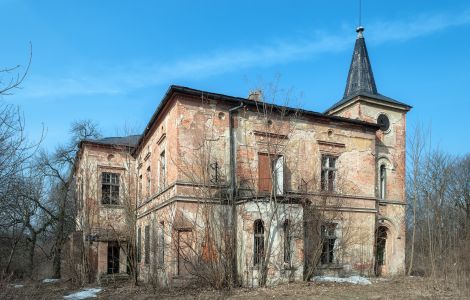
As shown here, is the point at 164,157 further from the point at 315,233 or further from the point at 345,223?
the point at 345,223

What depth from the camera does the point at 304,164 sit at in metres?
19.8

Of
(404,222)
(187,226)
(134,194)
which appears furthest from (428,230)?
(134,194)

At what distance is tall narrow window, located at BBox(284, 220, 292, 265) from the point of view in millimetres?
16767

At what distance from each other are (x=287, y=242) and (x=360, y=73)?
510 inches

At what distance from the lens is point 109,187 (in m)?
27.0

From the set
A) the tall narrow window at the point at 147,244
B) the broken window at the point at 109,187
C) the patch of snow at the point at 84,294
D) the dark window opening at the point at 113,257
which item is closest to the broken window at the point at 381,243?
the tall narrow window at the point at 147,244

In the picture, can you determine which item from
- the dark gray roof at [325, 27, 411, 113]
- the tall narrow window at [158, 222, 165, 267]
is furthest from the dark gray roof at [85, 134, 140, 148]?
the dark gray roof at [325, 27, 411, 113]

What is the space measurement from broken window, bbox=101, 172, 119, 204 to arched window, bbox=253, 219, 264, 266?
12.2 m

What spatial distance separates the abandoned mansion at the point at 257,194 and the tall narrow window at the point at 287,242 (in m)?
0.04

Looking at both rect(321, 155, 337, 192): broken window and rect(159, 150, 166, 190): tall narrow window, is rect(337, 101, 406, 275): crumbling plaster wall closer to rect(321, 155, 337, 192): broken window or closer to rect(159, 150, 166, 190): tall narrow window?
rect(321, 155, 337, 192): broken window

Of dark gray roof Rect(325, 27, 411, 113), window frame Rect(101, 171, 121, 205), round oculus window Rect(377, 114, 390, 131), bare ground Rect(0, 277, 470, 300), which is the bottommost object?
bare ground Rect(0, 277, 470, 300)

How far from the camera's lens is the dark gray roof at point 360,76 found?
81.5ft

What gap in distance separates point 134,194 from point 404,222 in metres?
13.7

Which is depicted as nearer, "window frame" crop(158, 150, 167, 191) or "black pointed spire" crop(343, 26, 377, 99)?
"window frame" crop(158, 150, 167, 191)
